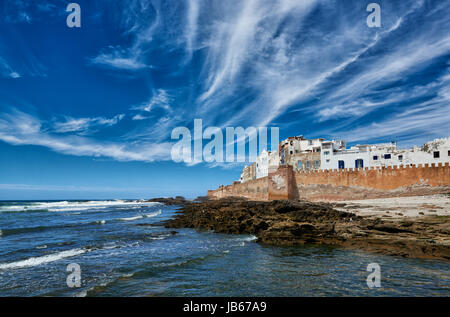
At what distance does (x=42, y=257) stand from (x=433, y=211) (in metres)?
20.8

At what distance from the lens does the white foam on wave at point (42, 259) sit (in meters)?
9.20

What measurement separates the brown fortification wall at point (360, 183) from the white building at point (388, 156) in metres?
6.00

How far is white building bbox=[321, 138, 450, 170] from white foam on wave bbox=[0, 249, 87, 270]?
35.3 meters

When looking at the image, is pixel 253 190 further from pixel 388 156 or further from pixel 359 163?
pixel 388 156

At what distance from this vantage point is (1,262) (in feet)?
31.9

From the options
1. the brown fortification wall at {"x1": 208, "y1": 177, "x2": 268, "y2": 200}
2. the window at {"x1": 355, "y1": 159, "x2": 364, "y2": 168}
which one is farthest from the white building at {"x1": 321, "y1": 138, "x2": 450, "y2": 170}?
the brown fortification wall at {"x1": 208, "y1": 177, "x2": 268, "y2": 200}

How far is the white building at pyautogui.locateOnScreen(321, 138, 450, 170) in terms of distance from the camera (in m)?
27.1

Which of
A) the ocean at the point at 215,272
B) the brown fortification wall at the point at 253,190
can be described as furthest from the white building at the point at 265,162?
the ocean at the point at 215,272

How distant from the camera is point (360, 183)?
88.4 ft

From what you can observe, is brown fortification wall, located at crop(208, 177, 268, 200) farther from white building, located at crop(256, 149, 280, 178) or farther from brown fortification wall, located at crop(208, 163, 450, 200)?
white building, located at crop(256, 149, 280, 178)

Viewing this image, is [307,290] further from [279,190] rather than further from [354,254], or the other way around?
[279,190]

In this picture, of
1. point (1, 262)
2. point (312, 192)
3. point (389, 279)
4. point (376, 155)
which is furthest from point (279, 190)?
point (1, 262)

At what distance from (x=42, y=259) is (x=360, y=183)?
94.1ft
